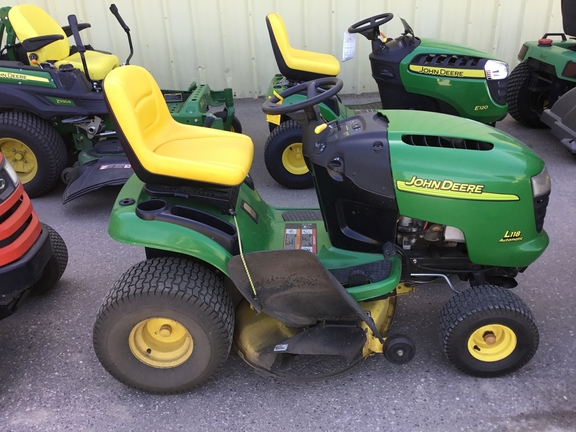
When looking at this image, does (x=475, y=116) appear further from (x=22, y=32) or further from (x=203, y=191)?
(x=22, y=32)

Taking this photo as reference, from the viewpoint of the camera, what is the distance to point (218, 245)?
192cm

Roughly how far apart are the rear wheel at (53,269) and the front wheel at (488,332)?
5.96 ft

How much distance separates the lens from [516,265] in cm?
199

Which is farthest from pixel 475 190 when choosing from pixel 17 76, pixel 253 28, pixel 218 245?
pixel 253 28

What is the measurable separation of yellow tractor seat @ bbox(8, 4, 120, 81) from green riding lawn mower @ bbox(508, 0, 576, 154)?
11.2 ft

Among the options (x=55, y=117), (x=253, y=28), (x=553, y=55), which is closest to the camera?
(x=55, y=117)

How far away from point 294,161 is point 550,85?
249 cm

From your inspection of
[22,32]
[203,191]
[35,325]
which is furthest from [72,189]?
[203,191]

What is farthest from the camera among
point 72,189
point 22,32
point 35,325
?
point 22,32

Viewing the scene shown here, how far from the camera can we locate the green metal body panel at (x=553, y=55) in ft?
13.2

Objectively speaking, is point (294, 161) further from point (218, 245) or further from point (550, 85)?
point (550, 85)

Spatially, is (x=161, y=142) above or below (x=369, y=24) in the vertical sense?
below

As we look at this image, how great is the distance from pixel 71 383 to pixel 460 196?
1.66 m

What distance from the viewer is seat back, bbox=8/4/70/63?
3.69 metres
